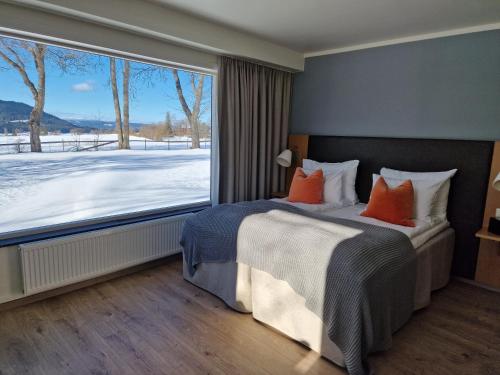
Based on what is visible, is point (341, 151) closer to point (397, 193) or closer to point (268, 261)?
point (397, 193)

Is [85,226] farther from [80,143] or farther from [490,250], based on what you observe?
[490,250]

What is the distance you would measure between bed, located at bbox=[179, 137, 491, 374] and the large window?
1039 millimetres

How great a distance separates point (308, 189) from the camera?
11.6ft

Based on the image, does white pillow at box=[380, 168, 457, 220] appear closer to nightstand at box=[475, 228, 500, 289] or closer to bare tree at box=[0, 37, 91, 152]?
nightstand at box=[475, 228, 500, 289]

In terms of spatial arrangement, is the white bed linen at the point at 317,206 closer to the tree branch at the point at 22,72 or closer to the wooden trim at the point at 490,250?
the wooden trim at the point at 490,250

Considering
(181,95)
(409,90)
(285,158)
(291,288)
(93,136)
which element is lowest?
(291,288)

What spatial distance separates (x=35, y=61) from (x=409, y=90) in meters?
3.46

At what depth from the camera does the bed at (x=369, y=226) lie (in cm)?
217

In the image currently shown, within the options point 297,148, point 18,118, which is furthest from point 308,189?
point 18,118

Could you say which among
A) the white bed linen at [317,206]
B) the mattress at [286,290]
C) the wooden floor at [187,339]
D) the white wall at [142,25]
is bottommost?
the wooden floor at [187,339]

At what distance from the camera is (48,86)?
2680 mm

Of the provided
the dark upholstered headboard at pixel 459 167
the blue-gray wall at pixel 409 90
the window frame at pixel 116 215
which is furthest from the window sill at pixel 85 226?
the dark upholstered headboard at pixel 459 167

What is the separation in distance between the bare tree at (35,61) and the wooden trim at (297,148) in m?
2.62

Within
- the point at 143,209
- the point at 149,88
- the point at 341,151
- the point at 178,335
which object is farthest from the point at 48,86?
the point at 341,151
